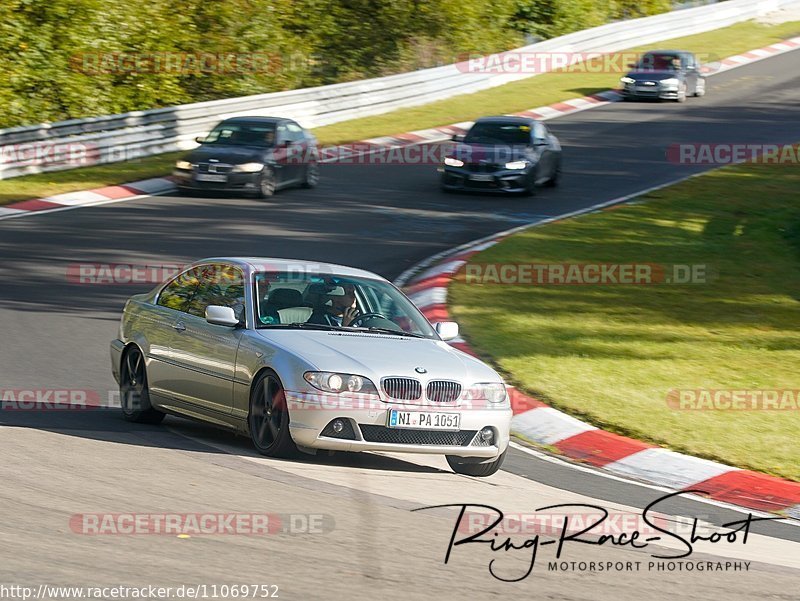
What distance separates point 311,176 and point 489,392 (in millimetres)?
16320

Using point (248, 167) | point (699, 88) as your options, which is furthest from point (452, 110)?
point (248, 167)

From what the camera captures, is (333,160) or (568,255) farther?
(333,160)

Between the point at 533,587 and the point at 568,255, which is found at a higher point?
the point at 533,587

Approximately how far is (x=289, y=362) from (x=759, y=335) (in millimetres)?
7436

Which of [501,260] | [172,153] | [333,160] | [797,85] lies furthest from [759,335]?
[797,85]

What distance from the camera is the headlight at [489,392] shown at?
8844mm

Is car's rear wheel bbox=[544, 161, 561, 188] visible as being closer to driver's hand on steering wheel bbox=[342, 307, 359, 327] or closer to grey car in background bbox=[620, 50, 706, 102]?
grey car in background bbox=[620, 50, 706, 102]

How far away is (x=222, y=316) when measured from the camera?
9.23 meters

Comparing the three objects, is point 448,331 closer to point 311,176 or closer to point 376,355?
point 376,355

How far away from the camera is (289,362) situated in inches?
338

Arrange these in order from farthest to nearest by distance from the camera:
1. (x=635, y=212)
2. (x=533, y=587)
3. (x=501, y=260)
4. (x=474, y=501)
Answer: (x=635, y=212)
(x=501, y=260)
(x=474, y=501)
(x=533, y=587)

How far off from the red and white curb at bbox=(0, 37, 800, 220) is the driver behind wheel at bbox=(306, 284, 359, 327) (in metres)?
12.7

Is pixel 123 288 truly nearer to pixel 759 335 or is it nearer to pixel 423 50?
pixel 759 335

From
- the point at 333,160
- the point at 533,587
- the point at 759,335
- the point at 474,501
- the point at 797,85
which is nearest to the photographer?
the point at 533,587
